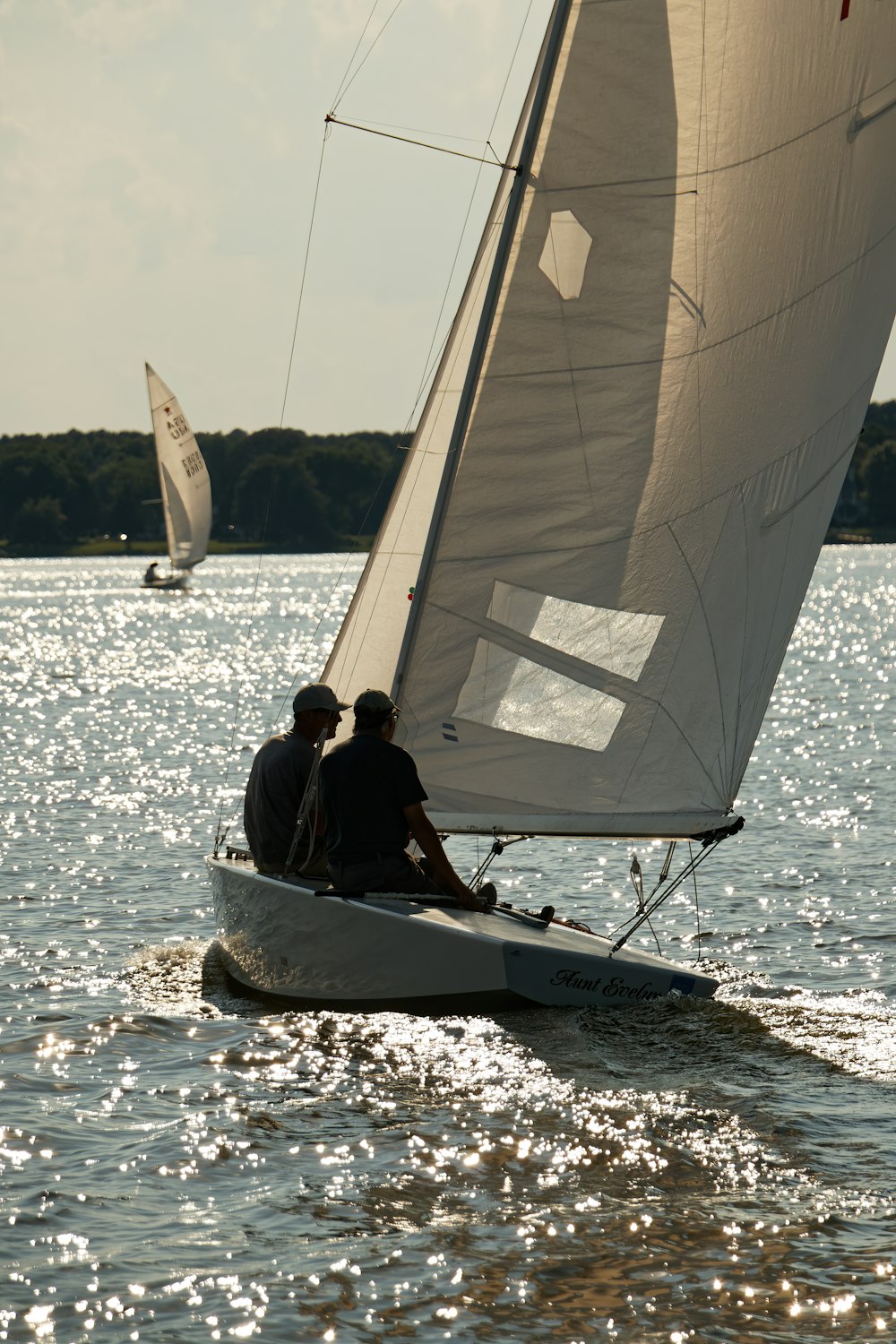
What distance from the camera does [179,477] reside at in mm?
68562

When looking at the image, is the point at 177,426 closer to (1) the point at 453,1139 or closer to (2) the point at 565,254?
(2) the point at 565,254

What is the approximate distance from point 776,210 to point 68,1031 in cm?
614

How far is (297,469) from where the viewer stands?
157 meters

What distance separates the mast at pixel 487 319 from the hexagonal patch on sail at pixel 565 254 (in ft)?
0.73

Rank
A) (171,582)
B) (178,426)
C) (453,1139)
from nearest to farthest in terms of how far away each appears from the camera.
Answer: (453,1139) < (178,426) < (171,582)

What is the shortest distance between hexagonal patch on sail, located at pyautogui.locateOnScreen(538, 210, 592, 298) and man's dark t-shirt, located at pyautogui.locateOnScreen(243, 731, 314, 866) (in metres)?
3.12

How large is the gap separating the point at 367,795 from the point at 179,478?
198ft

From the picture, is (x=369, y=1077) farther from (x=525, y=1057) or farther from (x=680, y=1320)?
(x=680, y=1320)

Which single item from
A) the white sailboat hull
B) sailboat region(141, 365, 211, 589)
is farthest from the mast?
sailboat region(141, 365, 211, 589)

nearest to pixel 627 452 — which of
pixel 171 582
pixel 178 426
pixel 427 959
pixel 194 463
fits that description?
pixel 427 959

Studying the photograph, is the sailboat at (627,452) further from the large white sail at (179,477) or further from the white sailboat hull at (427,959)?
the large white sail at (179,477)

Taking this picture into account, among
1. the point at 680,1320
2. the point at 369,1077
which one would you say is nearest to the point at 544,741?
the point at 369,1077

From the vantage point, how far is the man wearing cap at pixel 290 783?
10508 mm

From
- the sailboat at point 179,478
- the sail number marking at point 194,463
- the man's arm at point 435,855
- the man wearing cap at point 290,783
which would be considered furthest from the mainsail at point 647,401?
the sail number marking at point 194,463
